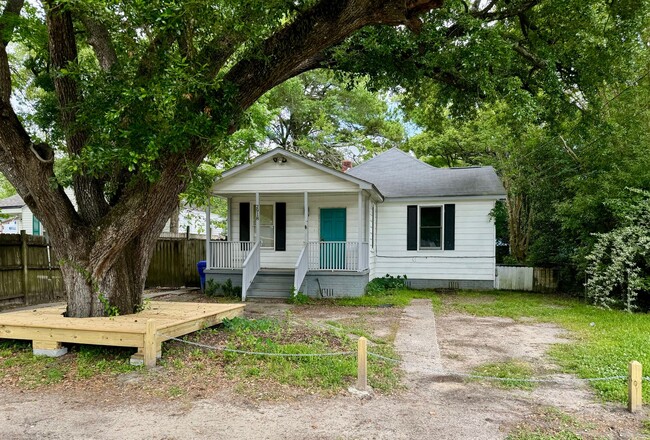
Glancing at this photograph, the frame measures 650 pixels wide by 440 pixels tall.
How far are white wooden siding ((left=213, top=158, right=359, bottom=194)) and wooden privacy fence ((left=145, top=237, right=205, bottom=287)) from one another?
3.12 meters

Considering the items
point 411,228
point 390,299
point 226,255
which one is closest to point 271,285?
point 226,255

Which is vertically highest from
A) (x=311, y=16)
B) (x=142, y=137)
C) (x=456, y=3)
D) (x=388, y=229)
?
(x=456, y=3)

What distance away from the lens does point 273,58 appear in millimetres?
6039

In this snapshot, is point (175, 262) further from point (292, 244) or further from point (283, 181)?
point (283, 181)

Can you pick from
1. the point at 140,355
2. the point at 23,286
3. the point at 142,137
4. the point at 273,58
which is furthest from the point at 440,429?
the point at 23,286

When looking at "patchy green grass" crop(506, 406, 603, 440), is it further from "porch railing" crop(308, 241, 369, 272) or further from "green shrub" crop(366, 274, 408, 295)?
"green shrub" crop(366, 274, 408, 295)

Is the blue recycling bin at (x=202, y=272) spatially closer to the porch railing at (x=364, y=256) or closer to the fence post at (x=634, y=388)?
the porch railing at (x=364, y=256)

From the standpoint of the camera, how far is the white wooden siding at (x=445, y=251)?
14.5m

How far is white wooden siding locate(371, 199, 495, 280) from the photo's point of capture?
47.6 feet

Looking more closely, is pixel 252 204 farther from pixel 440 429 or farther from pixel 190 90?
pixel 440 429

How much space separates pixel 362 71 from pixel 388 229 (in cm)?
671

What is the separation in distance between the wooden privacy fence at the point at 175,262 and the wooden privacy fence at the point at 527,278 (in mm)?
10724

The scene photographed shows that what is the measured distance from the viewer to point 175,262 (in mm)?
15180

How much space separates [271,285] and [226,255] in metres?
1.78
